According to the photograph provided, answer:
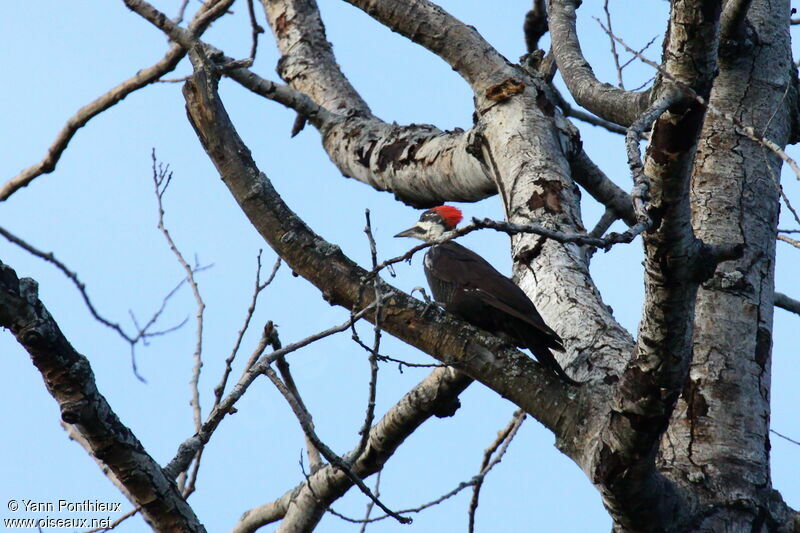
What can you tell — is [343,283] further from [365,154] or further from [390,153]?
[365,154]

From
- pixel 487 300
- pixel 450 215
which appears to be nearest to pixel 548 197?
pixel 487 300

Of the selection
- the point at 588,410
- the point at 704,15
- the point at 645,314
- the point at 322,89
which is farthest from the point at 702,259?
the point at 322,89

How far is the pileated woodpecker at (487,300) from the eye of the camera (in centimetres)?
319

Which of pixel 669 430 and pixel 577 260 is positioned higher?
pixel 577 260

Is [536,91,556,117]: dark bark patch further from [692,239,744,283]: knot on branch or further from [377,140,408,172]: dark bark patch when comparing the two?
[692,239,744,283]: knot on branch

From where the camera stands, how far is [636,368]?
6.86 feet

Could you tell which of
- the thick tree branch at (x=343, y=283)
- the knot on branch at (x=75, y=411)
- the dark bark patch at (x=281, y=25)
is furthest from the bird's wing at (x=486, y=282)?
the dark bark patch at (x=281, y=25)

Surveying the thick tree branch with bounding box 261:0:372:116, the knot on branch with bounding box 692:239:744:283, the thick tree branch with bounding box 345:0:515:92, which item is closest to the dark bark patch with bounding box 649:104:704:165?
the knot on branch with bounding box 692:239:744:283

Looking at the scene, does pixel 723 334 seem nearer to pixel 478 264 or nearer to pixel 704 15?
pixel 704 15

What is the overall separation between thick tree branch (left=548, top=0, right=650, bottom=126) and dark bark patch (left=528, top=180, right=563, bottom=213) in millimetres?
575

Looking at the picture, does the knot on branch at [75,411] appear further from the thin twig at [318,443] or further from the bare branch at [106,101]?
the bare branch at [106,101]

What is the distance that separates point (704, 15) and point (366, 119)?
3.46 metres

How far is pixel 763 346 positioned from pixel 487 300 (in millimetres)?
1319

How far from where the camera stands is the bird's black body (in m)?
3.19
